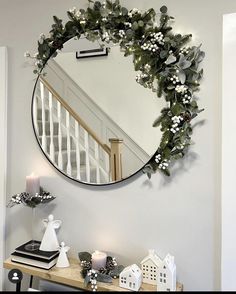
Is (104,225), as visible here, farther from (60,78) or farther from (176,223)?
(60,78)

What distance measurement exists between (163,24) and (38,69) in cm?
76

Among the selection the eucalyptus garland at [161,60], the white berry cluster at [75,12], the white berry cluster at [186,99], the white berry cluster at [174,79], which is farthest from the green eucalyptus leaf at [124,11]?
the white berry cluster at [186,99]

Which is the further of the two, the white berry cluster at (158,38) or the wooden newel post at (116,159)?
the wooden newel post at (116,159)

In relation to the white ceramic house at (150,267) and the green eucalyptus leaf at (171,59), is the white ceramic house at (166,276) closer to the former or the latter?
the white ceramic house at (150,267)

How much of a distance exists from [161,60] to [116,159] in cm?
55

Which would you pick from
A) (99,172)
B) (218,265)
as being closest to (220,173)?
(218,265)

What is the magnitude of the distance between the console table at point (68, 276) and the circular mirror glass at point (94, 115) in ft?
1.54

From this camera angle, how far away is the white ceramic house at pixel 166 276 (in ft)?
4.19

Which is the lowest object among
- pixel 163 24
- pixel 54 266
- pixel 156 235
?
pixel 54 266

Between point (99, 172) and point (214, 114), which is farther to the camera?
point (99, 172)

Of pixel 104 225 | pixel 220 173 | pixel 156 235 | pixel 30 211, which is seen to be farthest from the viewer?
pixel 30 211

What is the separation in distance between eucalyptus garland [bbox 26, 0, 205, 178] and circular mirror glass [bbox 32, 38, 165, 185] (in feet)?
0.15

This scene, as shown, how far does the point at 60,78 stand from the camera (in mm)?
1621

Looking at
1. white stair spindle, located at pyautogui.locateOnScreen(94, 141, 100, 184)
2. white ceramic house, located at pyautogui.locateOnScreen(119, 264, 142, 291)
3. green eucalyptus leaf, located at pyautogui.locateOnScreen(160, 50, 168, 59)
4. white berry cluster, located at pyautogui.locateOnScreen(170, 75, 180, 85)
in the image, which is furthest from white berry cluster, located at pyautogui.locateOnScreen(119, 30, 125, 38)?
white ceramic house, located at pyautogui.locateOnScreen(119, 264, 142, 291)
